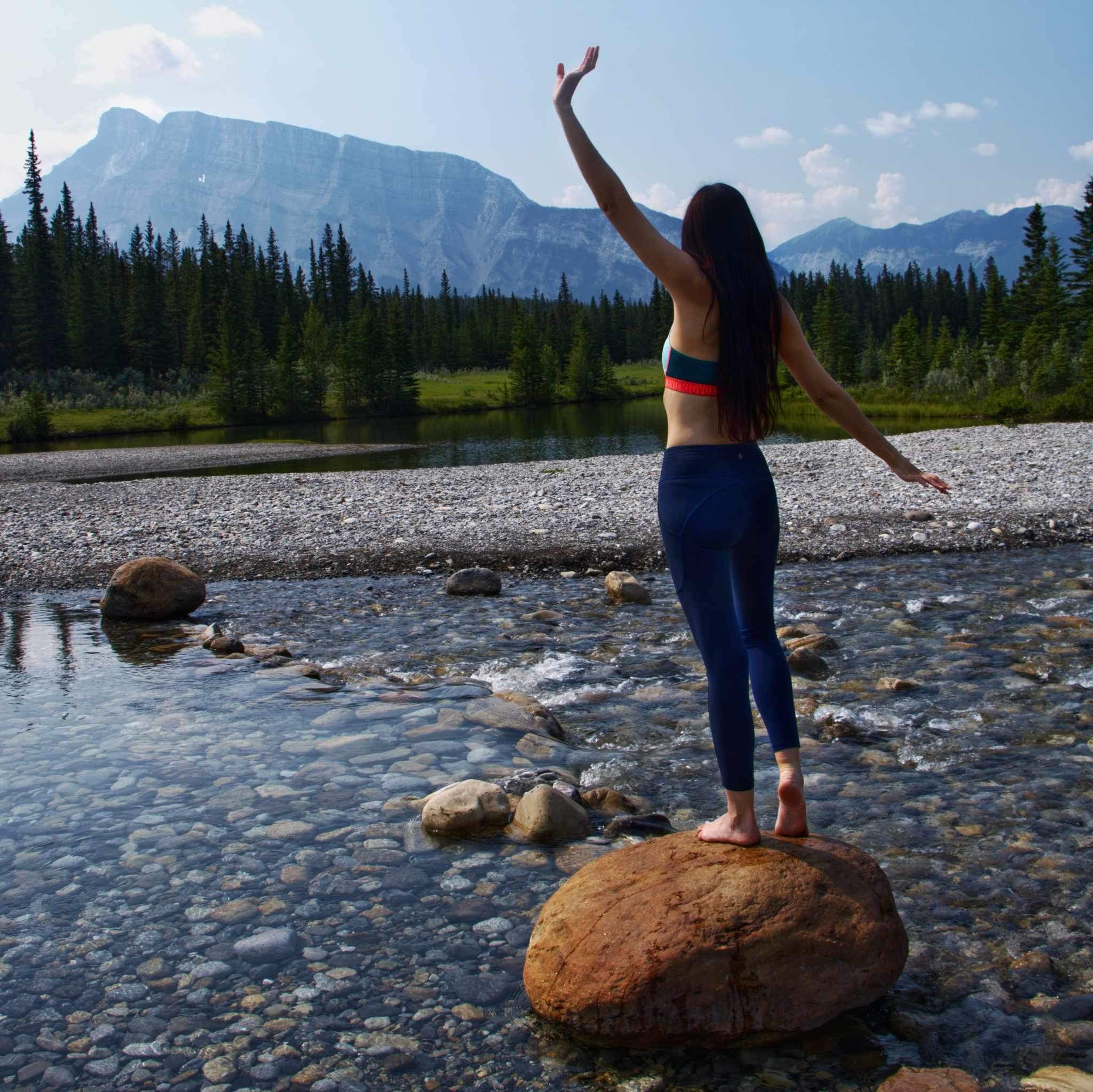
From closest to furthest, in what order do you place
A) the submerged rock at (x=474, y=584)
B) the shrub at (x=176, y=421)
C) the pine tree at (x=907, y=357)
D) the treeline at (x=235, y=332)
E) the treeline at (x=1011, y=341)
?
the submerged rock at (x=474, y=584)
the treeline at (x=1011, y=341)
the shrub at (x=176, y=421)
the pine tree at (x=907, y=357)
the treeline at (x=235, y=332)

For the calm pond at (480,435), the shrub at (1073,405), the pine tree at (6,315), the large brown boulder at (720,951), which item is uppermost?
the pine tree at (6,315)

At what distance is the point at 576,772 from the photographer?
6777 mm

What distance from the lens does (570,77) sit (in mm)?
3752

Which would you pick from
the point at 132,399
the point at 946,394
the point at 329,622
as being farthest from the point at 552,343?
the point at 329,622

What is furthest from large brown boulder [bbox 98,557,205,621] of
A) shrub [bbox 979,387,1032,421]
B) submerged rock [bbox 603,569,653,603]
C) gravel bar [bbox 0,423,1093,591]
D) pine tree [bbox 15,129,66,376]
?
pine tree [bbox 15,129,66,376]

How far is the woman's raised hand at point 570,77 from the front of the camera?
372cm

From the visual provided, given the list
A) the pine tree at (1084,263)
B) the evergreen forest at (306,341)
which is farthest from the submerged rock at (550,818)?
the pine tree at (1084,263)

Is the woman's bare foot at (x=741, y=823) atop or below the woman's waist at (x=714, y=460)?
below

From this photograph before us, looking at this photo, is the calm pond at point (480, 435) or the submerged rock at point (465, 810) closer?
the submerged rock at point (465, 810)

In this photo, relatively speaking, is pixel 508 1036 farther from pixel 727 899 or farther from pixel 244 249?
pixel 244 249

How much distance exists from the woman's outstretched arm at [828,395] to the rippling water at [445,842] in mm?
2189

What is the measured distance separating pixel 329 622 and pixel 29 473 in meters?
33.2

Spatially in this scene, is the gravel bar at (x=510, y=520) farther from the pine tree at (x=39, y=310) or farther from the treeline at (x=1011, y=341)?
the pine tree at (x=39, y=310)

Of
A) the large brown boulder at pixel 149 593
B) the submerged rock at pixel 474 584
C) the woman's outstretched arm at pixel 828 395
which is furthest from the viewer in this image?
the submerged rock at pixel 474 584
